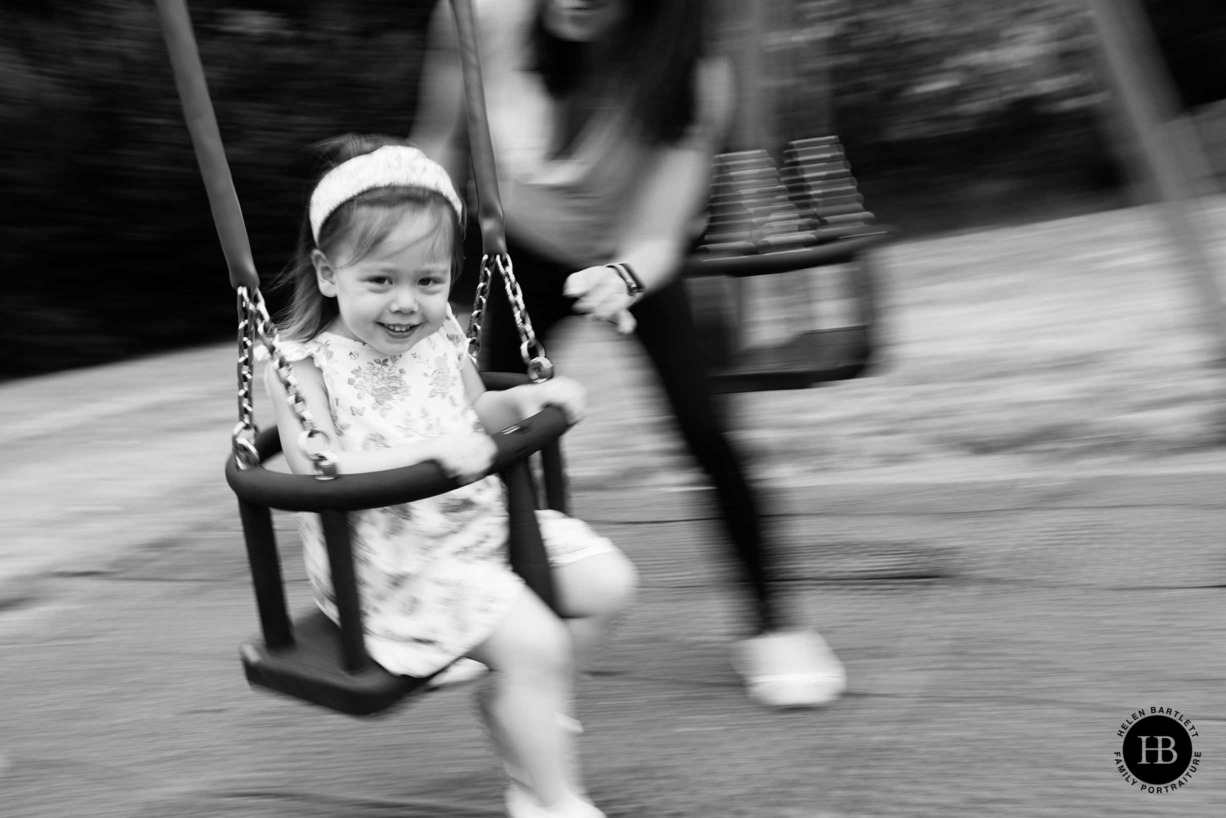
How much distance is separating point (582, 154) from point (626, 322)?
1.00ft

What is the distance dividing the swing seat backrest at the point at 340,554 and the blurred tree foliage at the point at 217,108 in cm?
466

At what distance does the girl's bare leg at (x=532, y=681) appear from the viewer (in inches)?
78.6

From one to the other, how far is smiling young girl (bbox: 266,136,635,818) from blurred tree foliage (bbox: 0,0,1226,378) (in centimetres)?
448

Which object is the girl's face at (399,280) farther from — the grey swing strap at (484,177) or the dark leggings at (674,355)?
the dark leggings at (674,355)

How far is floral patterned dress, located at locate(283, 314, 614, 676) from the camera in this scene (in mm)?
1989

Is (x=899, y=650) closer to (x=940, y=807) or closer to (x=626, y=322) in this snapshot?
(x=940, y=807)

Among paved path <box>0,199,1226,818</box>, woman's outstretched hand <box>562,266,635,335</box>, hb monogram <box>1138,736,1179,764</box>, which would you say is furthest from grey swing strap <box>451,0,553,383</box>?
hb monogram <box>1138,736,1179,764</box>

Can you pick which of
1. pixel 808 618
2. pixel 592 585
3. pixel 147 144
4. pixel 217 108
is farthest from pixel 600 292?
pixel 217 108

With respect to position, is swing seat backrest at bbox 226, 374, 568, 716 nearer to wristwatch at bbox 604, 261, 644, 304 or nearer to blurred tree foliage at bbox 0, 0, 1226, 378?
wristwatch at bbox 604, 261, 644, 304

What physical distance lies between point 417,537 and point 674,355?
0.65m

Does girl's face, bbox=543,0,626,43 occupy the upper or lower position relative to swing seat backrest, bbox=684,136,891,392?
upper

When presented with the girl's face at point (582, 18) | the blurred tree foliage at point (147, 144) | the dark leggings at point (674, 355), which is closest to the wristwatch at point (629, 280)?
the dark leggings at point (674, 355)

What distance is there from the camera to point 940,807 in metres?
2.21

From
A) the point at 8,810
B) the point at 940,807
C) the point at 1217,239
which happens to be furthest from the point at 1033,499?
the point at 1217,239
